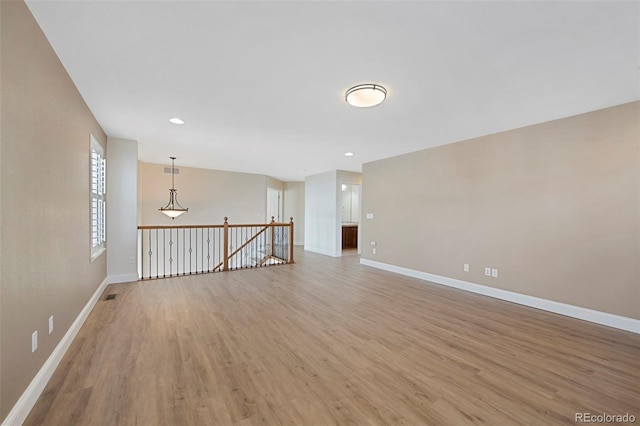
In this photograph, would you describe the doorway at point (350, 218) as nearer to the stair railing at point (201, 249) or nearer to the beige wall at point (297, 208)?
the beige wall at point (297, 208)

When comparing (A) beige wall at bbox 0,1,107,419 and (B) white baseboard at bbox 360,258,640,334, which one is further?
(B) white baseboard at bbox 360,258,640,334

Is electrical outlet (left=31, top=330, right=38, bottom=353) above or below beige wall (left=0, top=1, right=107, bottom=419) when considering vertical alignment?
below

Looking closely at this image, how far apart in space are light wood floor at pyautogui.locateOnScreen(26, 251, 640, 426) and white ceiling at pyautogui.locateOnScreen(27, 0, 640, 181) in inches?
100

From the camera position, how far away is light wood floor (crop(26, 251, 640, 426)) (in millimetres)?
1712

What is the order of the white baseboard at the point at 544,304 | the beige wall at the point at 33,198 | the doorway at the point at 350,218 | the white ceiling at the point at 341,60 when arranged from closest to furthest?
the beige wall at the point at 33,198
the white ceiling at the point at 341,60
the white baseboard at the point at 544,304
the doorway at the point at 350,218

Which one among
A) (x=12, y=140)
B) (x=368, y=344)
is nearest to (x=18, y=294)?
(x=12, y=140)

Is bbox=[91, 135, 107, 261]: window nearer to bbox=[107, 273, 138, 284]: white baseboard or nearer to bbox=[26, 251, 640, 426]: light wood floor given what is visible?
bbox=[107, 273, 138, 284]: white baseboard

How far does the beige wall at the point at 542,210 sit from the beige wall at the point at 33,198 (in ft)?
17.0

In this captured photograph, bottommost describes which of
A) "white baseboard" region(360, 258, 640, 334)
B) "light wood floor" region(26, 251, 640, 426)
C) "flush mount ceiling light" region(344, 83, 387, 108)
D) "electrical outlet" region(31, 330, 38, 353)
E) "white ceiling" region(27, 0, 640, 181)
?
"light wood floor" region(26, 251, 640, 426)

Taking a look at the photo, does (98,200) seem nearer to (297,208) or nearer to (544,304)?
(544,304)

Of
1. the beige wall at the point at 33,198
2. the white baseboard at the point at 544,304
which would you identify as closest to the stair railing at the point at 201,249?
the white baseboard at the point at 544,304

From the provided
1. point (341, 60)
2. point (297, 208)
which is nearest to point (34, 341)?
point (341, 60)

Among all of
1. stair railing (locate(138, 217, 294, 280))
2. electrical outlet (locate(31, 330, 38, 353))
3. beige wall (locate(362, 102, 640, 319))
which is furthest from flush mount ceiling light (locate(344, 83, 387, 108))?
stair railing (locate(138, 217, 294, 280))

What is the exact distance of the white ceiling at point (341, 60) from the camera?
5.42 ft
